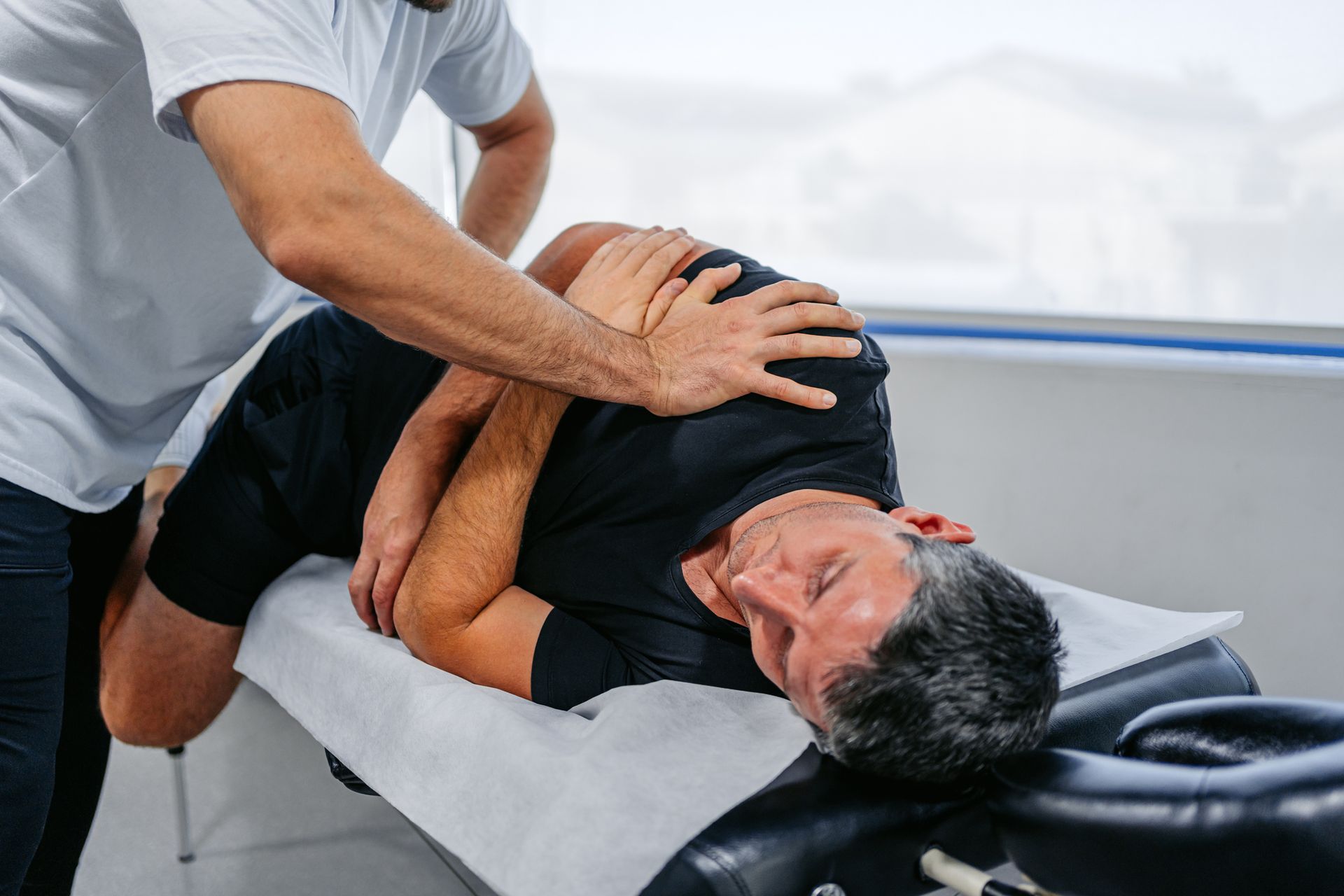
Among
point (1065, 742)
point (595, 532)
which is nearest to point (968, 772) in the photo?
point (1065, 742)

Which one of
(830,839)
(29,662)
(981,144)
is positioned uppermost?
(981,144)

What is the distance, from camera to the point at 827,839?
93 centimetres

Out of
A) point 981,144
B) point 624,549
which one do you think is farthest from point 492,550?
point 981,144

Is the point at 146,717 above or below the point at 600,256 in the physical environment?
below

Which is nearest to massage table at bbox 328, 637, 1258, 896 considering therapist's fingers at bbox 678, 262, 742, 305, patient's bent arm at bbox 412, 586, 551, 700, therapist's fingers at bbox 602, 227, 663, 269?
patient's bent arm at bbox 412, 586, 551, 700

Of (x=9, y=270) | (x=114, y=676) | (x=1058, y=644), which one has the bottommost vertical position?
(x=114, y=676)

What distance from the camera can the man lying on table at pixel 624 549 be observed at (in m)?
1.02

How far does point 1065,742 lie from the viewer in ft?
3.72

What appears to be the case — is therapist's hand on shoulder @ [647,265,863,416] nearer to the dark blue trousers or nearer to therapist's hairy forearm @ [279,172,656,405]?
therapist's hairy forearm @ [279,172,656,405]

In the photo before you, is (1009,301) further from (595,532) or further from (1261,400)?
(595,532)

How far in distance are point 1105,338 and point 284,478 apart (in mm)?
1734

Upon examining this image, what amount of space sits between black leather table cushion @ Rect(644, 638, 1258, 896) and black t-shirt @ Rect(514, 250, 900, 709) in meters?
0.26

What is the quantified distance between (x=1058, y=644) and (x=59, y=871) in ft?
4.73

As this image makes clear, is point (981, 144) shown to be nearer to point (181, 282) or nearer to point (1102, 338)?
point (1102, 338)
